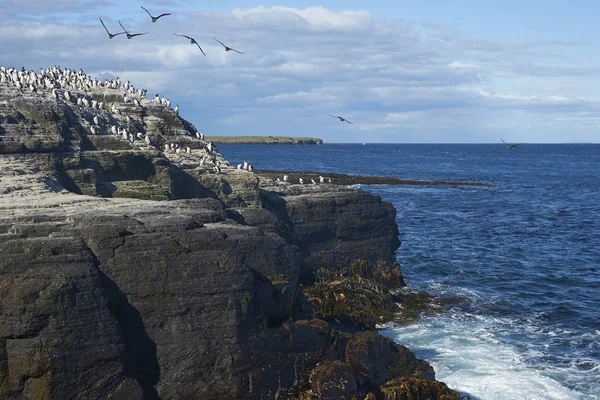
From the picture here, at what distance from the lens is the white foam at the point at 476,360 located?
25750mm

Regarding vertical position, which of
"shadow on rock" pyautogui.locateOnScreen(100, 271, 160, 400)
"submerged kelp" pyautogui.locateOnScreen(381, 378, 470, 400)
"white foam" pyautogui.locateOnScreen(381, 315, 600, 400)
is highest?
"shadow on rock" pyautogui.locateOnScreen(100, 271, 160, 400)

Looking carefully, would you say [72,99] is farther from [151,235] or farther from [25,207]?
[151,235]

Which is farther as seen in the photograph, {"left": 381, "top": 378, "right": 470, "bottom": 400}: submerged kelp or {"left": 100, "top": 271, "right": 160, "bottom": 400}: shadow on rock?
{"left": 381, "top": 378, "right": 470, "bottom": 400}: submerged kelp

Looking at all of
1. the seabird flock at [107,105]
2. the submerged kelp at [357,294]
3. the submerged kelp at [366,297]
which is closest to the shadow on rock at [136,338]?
the submerged kelp at [357,294]

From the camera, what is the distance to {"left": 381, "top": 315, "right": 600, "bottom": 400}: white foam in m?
25.8

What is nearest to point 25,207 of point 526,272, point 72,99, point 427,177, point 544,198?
point 72,99

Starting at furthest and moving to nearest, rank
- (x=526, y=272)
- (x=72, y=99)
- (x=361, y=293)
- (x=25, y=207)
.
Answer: (x=526, y=272) < (x=72, y=99) < (x=361, y=293) < (x=25, y=207)

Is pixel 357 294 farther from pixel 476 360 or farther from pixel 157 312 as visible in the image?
pixel 157 312

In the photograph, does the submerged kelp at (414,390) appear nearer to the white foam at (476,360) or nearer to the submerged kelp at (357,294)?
the white foam at (476,360)

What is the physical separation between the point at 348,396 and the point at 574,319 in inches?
709

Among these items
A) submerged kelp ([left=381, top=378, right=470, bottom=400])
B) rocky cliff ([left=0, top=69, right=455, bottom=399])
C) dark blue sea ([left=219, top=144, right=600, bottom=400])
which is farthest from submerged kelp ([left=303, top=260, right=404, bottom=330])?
rocky cliff ([left=0, top=69, right=455, bottom=399])

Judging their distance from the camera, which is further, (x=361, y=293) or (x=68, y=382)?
(x=361, y=293)

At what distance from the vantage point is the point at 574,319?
34.0 m

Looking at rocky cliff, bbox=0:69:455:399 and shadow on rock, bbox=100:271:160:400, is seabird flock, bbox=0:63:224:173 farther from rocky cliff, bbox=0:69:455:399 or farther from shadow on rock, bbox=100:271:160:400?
shadow on rock, bbox=100:271:160:400
